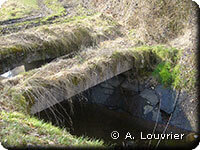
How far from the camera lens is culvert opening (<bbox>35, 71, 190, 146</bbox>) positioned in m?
7.00

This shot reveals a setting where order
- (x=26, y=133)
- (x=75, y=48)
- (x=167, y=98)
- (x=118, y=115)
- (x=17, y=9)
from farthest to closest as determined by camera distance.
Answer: (x=17, y=9) → (x=118, y=115) → (x=75, y=48) → (x=167, y=98) → (x=26, y=133)

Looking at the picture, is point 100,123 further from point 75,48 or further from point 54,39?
point 54,39

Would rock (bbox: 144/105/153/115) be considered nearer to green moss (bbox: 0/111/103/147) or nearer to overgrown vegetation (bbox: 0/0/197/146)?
overgrown vegetation (bbox: 0/0/197/146)

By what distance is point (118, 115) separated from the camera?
8.01 meters

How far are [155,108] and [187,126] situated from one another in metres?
0.93

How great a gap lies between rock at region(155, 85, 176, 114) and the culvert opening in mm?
161

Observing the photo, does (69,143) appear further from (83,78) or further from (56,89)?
(83,78)

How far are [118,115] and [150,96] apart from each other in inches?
43.5

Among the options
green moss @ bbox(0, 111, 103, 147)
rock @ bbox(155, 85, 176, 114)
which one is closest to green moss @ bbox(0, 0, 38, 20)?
rock @ bbox(155, 85, 176, 114)

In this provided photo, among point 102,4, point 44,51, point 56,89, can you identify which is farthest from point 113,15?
point 56,89

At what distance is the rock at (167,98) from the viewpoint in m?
7.18

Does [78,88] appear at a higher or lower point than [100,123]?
higher

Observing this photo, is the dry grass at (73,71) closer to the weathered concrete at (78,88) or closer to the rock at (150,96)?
the weathered concrete at (78,88)

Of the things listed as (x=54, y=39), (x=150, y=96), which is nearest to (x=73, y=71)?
(x=54, y=39)
